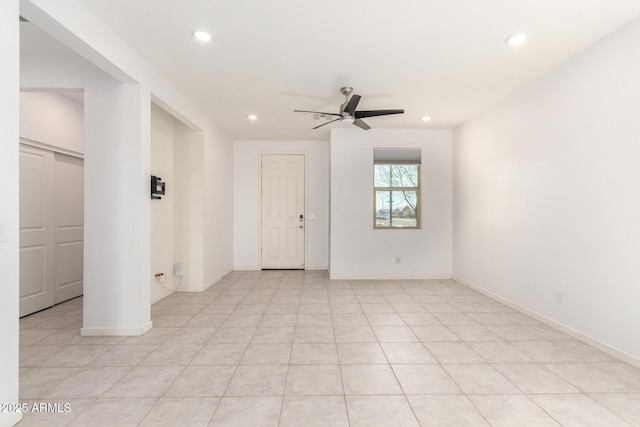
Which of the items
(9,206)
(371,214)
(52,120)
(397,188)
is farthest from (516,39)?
(52,120)

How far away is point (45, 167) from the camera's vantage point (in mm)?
3730

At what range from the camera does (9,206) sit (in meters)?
1.66

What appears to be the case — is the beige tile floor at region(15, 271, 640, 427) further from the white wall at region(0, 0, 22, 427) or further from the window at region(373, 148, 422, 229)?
the window at region(373, 148, 422, 229)

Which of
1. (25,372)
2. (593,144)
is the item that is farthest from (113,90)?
(593,144)

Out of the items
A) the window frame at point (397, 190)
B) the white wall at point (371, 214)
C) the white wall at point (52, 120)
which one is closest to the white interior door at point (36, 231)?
the white wall at point (52, 120)

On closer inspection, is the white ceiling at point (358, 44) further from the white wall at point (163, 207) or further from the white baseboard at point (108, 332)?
the white baseboard at point (108, 332)

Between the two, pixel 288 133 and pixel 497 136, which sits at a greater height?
pixel 288 133

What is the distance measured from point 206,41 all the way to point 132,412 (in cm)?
281

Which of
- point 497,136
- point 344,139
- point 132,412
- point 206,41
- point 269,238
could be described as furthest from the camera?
point 269,238

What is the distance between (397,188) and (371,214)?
2.26ft

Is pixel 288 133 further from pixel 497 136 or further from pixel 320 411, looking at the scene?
pixel 320 411

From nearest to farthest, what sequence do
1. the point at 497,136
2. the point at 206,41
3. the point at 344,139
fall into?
the point at 206,41 → the point at 497,136 → the point at 344,139

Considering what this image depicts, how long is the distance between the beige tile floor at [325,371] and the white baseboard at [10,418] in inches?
1.9

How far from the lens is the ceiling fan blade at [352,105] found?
3422mm
